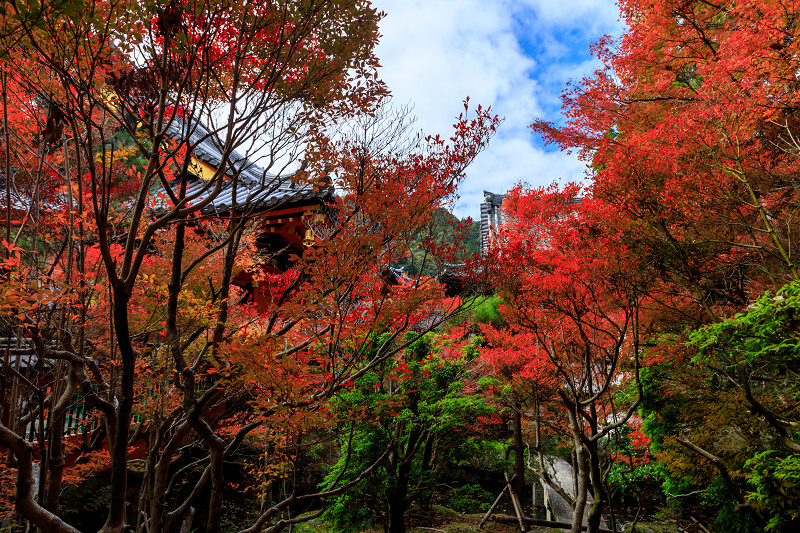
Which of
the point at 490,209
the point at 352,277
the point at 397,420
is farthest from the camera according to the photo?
the point at 490,209

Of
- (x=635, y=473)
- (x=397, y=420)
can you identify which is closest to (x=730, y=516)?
(x=635, y=473)

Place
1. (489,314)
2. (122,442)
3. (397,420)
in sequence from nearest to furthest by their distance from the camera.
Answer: (122,442), (397,420), (489,314)

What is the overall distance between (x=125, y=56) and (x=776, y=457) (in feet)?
24.7

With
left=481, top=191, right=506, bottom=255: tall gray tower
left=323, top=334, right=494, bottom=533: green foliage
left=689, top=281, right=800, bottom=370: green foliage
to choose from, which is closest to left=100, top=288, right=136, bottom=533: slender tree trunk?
left=323, top=334, right=494, bottom=533: green foliage

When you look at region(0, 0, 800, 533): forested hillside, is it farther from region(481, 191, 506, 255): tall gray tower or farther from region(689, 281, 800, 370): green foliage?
region(481, 191, 506, 255): tall gray tower

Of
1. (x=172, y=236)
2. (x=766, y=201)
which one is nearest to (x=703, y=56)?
(x=766, y=201)

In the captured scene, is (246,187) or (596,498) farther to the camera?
(596,498)

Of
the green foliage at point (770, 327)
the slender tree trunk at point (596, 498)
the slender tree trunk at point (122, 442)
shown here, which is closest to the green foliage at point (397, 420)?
the slender tree trunk at point (596, 498)

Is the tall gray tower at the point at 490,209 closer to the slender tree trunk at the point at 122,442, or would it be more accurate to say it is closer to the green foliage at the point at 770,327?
the green foliage at the point at 770,327

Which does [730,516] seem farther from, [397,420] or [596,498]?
[397,420]

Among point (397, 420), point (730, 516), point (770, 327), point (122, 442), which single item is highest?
point (770, 327)

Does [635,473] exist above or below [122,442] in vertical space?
below

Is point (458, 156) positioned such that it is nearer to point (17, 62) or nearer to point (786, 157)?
point (17, 62)

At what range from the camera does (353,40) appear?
3.74m
